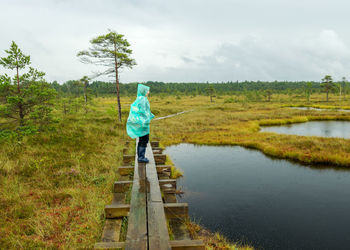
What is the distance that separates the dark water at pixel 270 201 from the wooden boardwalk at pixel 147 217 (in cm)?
213

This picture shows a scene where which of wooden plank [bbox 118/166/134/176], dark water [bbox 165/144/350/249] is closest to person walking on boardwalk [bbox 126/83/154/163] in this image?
wooden plank [bbox 118/166/134/176]

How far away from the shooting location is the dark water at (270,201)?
19.1 feet

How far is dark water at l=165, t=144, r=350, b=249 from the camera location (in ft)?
19.1

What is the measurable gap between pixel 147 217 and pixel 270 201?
221 inches

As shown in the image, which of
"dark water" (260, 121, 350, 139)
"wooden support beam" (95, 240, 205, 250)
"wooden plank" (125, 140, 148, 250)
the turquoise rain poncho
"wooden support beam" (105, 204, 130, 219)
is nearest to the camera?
"wooden plank" (125, 140, 148, 250)

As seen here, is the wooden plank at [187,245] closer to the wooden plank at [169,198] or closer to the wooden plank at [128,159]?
the wooden plank at [169,198]

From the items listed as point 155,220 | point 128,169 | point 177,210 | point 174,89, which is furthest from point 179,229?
point 174,89

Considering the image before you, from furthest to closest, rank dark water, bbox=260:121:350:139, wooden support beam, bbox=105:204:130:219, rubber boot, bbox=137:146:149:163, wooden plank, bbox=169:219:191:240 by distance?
dark water, bbox=260:121:350:139, rubber boot, bbox=137:146:149:163, wooden support beam, bbox=105:204:130:219, wooden plank, bbox=169:219:191:240

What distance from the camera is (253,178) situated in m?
9.95

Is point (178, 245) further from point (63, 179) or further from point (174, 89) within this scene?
point (174, 89)

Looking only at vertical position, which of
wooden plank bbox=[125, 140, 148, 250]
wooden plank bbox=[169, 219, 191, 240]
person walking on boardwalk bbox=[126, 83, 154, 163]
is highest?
person walking on boardwalk bbox=[126, 83, 154, 163]

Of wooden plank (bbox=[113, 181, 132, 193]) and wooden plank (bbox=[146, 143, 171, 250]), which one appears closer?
wooden plank (bbox=[146, 143, 171, 250])

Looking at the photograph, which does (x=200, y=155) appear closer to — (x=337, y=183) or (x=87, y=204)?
(x=337, y=183)

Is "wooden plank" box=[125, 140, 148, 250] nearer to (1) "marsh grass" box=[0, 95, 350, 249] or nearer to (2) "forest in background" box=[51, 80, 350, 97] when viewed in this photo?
(1) "marsh grass" box=[0, 95, 350, 249]
